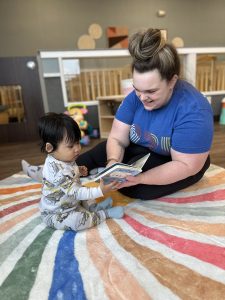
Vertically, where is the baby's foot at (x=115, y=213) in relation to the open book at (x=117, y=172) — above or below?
below

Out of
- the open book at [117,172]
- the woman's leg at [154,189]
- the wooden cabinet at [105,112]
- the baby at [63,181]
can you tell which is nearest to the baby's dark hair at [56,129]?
the baby at [63,181]

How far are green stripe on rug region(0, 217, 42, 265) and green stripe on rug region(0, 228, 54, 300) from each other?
0.06 metres

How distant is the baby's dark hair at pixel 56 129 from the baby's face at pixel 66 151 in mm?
13

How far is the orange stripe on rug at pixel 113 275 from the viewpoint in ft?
1.98

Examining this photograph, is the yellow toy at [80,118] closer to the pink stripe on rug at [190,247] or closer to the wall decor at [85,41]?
the pink stripe on rug at [190,247]

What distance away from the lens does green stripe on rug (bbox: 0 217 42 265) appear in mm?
788

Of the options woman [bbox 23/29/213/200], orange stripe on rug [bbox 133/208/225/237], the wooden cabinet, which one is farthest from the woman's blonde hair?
the wooden cabinet

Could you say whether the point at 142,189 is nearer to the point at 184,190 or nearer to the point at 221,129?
the point at 184,190

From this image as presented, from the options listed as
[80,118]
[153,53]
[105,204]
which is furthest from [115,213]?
[80,118]

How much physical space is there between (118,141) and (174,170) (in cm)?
34

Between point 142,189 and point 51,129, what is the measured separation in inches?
19.4

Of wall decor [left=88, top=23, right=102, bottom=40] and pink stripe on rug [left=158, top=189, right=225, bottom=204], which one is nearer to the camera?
pink stripe on rug [left=158, top=189, right=225, bottom=204]

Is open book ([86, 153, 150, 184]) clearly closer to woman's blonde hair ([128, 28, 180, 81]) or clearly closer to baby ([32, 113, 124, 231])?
baby ([32, 113, 124, 231])

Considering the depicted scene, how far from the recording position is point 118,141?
113cm
